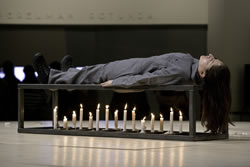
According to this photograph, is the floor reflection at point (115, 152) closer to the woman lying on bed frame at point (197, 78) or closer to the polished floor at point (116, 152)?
the polished floor at point (116, 152)

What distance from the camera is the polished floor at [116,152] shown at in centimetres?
317

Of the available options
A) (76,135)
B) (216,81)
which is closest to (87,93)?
(76,135)

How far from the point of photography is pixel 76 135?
504 centimetres

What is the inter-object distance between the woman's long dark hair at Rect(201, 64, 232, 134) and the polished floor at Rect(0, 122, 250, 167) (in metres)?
0.18

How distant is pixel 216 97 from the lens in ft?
15.3

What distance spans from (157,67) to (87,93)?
142 inches

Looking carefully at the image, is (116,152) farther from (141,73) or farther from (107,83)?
(141,73)

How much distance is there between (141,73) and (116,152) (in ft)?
4.17

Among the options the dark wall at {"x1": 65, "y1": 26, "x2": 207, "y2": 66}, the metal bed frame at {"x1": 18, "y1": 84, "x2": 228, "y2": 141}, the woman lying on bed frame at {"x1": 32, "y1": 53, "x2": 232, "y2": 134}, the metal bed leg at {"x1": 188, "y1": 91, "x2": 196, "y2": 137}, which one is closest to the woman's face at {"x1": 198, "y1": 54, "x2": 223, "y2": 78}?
the woman lying on bed frame at {"x1": 32, "y1": 53, "x2": 232, "y2": 134}

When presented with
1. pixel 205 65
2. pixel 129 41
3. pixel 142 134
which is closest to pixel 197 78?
pixel 205 65

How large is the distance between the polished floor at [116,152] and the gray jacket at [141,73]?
485mm

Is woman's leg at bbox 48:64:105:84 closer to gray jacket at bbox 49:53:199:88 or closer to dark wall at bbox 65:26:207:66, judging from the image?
gray jacket at bbox 49:53:199:88

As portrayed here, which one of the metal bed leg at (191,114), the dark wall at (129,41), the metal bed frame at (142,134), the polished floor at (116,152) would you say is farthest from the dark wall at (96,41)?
the metal bed leg at (191,114)

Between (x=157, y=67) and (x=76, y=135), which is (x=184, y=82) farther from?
(x=76, y=135)
